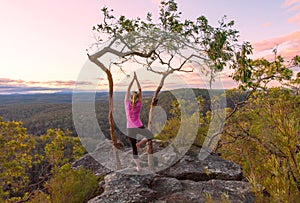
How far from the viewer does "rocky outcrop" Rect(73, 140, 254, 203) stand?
5.95 meters

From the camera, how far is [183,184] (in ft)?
22.7

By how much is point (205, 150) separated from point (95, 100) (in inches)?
176

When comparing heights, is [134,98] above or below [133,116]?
above

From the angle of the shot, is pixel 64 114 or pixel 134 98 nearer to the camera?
pixel 134 98

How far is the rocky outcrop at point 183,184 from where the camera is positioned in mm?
5945

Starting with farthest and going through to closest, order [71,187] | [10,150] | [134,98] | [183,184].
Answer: [10,150], [134,98], [183,184], [71,187]

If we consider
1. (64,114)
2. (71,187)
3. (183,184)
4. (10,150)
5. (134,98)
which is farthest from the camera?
(64,114)

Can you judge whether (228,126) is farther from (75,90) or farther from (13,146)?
(13,146)

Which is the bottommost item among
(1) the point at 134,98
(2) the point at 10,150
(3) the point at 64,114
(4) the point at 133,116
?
(3) the point at 64,114

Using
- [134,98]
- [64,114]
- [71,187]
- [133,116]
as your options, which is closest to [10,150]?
[71,187]

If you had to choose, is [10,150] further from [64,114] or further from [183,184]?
[64,114]

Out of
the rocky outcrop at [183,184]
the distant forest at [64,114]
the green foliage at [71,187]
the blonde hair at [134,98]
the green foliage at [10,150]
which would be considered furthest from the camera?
the green foliage at [10,150]

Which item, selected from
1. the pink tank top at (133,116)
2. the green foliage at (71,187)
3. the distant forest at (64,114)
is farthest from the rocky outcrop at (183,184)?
the distant forest at (64,114)

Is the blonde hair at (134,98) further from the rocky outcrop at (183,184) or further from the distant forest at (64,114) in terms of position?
the rocky outcrop at (183,184)
